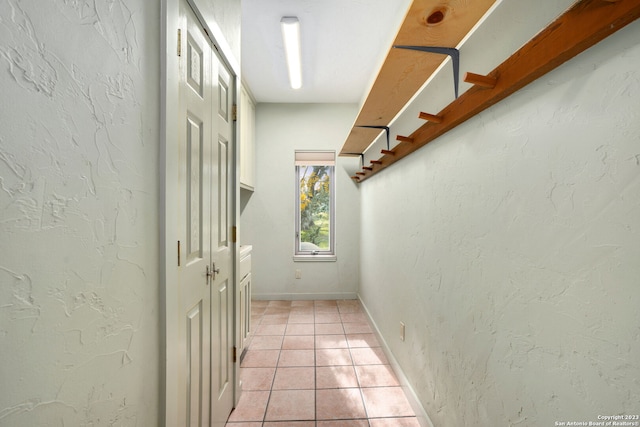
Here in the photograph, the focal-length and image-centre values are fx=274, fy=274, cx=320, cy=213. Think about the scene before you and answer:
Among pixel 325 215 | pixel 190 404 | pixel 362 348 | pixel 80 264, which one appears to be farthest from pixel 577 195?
pixel 325 215

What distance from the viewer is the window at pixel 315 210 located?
155 inches

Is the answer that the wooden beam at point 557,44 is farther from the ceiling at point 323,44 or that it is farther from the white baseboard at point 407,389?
the white baseboard at point 407,389

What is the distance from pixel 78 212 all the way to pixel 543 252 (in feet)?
3.81

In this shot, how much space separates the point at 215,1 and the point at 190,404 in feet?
6.16

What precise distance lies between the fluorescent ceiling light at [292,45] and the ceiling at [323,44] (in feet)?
0.27

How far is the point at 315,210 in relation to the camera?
4.00 meters

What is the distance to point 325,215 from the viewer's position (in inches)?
158

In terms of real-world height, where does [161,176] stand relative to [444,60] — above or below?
below

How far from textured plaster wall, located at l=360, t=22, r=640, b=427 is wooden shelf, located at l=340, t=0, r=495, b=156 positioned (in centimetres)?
36

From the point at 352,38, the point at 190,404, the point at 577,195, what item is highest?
the point at 352,38

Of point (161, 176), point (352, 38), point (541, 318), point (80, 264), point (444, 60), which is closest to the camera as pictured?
point (80, 264)

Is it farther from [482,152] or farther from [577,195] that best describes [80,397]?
[482,152]

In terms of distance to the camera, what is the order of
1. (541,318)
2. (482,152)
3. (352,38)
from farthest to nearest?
(352,38) < (482,152) < (541,318)

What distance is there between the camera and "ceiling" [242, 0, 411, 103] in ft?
6.88
